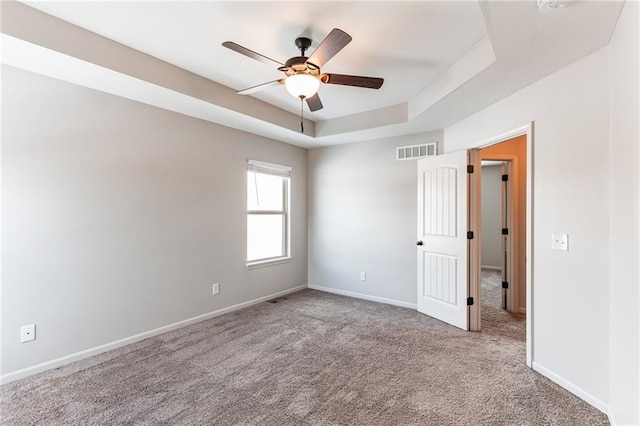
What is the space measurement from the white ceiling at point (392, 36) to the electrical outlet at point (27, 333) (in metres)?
2.09

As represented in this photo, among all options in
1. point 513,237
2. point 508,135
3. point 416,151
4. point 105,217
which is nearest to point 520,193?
point 513,237

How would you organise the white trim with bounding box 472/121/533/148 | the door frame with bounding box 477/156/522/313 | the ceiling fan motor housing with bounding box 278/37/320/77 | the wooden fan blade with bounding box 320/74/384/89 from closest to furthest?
1. the ceiling fan motor housing with bounding box 278/37/320/77
2. the wooden fan blade with bounding box 320/74/384/89
3. the white trim with bounding box 472/121/533/148
4. the door frame with bounding box 477/156/522/313

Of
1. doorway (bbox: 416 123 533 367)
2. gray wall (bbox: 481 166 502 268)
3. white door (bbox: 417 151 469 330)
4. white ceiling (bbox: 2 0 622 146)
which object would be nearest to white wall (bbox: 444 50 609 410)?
white ceiling (bbox: 2 0 622 146)

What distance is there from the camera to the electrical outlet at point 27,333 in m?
2.46

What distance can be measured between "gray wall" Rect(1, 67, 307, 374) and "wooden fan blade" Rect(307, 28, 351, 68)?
2096 mm

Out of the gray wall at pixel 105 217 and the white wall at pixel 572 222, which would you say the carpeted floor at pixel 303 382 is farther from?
the gray wall at pixel 105 217

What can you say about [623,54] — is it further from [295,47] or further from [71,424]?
[71,424]

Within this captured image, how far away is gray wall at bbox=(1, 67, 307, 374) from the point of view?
2447 millimetres

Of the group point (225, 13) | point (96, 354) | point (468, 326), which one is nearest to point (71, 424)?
point (96, 354)

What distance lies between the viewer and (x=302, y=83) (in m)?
2.24

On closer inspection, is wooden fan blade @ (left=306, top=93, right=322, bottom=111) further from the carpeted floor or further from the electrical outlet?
the electrical outlet

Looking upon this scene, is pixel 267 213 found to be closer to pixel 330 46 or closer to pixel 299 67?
pixel 299 67

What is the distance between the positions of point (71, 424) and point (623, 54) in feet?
13.1

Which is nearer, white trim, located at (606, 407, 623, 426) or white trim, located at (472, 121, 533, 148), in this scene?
white trim, located at (606, 407, 623, 426)
